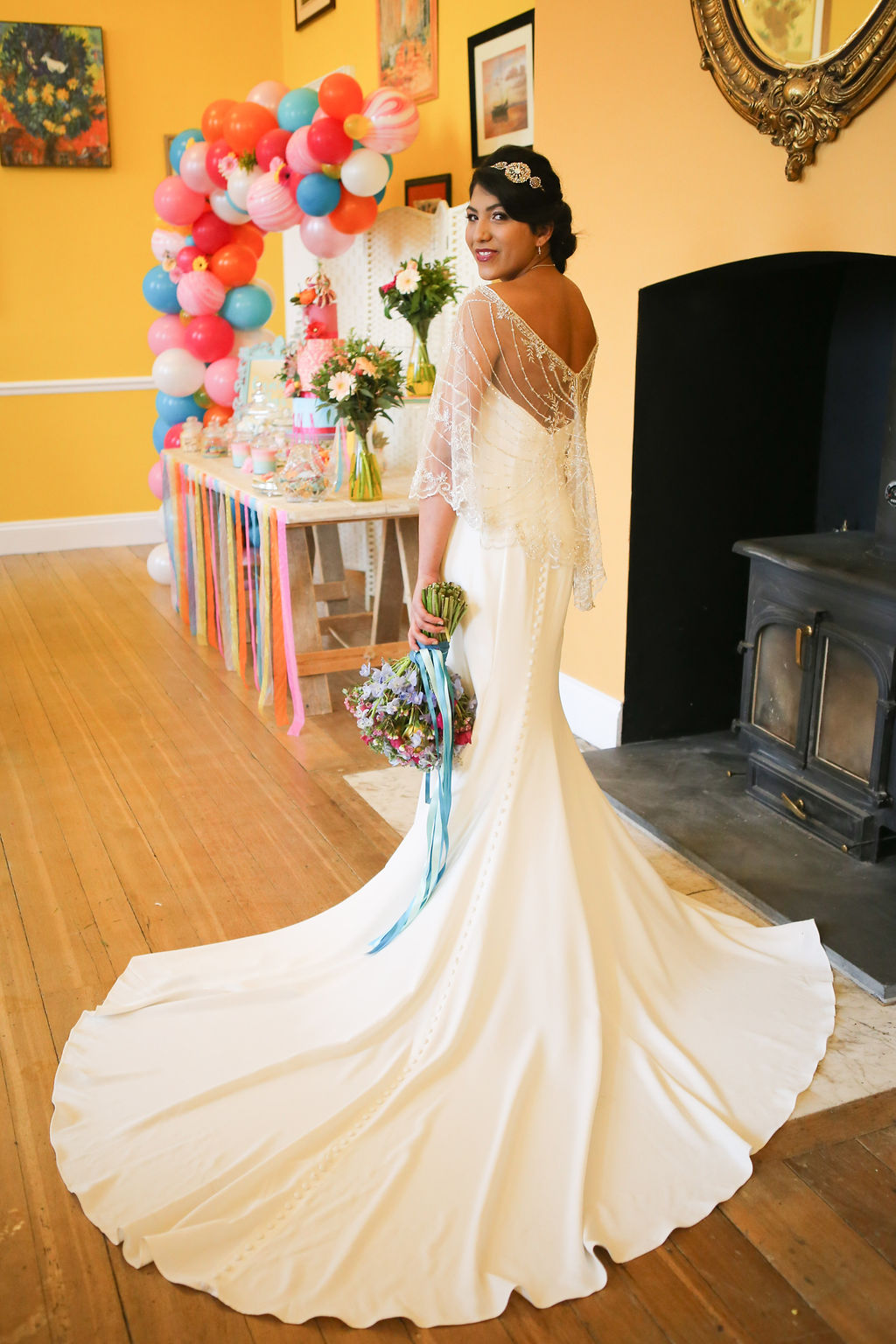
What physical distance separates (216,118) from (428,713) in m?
4.71

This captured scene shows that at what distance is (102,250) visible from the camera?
301 inches

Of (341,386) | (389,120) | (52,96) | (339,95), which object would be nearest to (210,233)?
(339,95)

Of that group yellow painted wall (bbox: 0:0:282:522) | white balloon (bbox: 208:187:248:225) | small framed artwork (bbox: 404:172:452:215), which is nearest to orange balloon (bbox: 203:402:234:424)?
white balloon (bbox: 208:187:248:225)

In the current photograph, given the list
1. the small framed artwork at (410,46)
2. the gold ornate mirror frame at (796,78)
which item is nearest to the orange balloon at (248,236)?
the small framed artwork at (410,46)

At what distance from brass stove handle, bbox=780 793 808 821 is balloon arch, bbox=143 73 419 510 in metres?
3.52

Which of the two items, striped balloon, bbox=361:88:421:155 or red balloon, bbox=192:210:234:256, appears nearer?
striped balloon, bbox=361:88:421:155

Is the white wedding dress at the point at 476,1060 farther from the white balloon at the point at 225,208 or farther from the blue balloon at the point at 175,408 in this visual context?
the blue balloon at the point at 175,408

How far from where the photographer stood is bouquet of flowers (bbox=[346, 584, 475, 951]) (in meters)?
2.39

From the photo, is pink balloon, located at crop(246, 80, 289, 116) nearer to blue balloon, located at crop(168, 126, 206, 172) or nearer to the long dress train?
blue balloon, located at crop(168, 126, 206, 172)

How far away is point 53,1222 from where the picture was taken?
2012 millimetres

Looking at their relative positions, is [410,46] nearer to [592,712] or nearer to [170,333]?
[170,333]

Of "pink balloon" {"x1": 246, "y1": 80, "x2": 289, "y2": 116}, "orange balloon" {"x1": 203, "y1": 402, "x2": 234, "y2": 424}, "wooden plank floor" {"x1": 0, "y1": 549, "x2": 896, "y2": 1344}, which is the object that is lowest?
"wooden plank floor" {"x1": 0, "y1": 549, "x2": 896, "y2": 1344}

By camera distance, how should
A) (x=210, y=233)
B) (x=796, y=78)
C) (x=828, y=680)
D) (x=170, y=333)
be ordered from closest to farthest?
(x=796, y=78) → (x=828, y=680) → (x=210, y=233) → (x=170, y=333)

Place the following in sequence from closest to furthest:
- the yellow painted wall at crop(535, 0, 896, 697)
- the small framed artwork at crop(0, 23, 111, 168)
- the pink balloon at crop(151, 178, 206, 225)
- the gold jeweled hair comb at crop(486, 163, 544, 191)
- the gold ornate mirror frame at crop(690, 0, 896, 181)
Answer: the gold jeweled hair comb at crop(486, 163, 544, 191) → the gold ornate mirror frame at crop(690, 0, 896, 181) → the yellow painted wall at crop(535, 0, 896, 697) → the pink balloon at crop(151, 178, 206, 225) → the small framed artwork at crop(0, 23, 111, 168)
